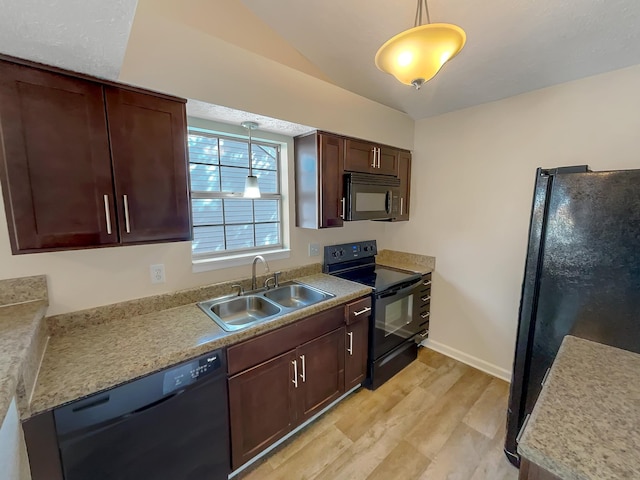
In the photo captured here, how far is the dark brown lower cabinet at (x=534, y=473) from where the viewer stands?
2.53 ft

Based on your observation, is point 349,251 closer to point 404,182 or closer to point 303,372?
point 404,182

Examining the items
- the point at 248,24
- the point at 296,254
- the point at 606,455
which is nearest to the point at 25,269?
the point at 296,254

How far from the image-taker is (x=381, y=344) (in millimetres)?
2291

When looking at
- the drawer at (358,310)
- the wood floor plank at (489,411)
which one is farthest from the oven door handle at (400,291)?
the wood floor plank at (489,411)

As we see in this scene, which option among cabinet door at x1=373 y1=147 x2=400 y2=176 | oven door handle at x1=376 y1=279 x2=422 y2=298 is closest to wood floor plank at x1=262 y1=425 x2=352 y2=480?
oven door handle at x1=376 y1=279 x2=422 y2=298

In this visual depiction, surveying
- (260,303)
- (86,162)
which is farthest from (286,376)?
(86,162)

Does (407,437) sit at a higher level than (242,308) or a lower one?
lower

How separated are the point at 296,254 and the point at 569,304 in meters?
1.81

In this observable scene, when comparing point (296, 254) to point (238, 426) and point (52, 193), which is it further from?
point (52, 193)

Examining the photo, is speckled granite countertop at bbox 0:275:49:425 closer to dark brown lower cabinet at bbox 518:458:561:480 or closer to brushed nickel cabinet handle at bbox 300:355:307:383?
brushed nickel cabinet handle at bbox 300:355:307:383

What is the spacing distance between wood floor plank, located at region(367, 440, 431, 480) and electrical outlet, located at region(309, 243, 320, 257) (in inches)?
60.7

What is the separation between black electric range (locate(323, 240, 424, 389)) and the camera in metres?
2.24

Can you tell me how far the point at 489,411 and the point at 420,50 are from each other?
2.46 metres

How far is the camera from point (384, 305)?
227 cm
